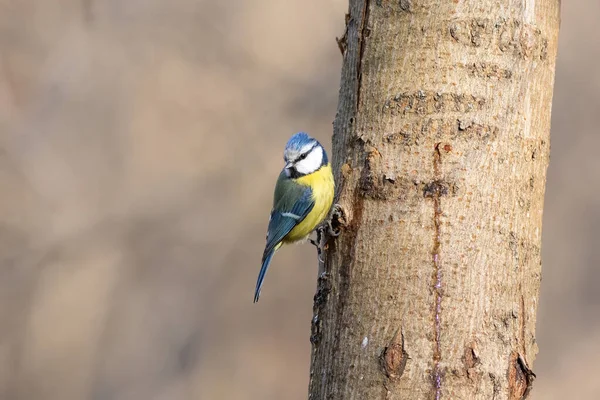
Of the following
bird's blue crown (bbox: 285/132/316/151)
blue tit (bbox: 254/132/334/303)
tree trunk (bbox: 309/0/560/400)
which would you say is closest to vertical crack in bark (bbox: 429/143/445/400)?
tree trunk (bbox: 309/0/560/400)

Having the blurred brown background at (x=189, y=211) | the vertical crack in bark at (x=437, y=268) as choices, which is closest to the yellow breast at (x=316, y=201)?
the vertical crack in bark at (x=437, y=268)

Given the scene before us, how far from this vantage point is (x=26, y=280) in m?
4.05

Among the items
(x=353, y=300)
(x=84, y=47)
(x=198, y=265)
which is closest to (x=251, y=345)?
(x=198, y=265)

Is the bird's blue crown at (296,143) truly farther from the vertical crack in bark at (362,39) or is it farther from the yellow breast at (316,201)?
the vertical crack in bark at (362,39)

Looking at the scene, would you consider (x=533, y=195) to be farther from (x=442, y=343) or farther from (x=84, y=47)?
(x=84, y=47)

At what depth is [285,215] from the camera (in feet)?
8.51

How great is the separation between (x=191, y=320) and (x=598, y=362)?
2.07 metres

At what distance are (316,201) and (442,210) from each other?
1.02 metres

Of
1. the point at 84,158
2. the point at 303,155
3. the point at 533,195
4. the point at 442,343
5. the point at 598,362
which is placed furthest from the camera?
the point at 84,158

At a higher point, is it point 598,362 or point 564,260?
point 564,260

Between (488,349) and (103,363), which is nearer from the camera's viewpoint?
(488,349)

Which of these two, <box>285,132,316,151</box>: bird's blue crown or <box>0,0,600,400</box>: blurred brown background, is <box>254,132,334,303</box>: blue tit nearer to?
<box>285,132,316,151</box>: bird's blue crown

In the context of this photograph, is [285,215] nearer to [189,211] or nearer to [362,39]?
[362,39]

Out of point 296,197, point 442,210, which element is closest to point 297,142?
point 296,197
